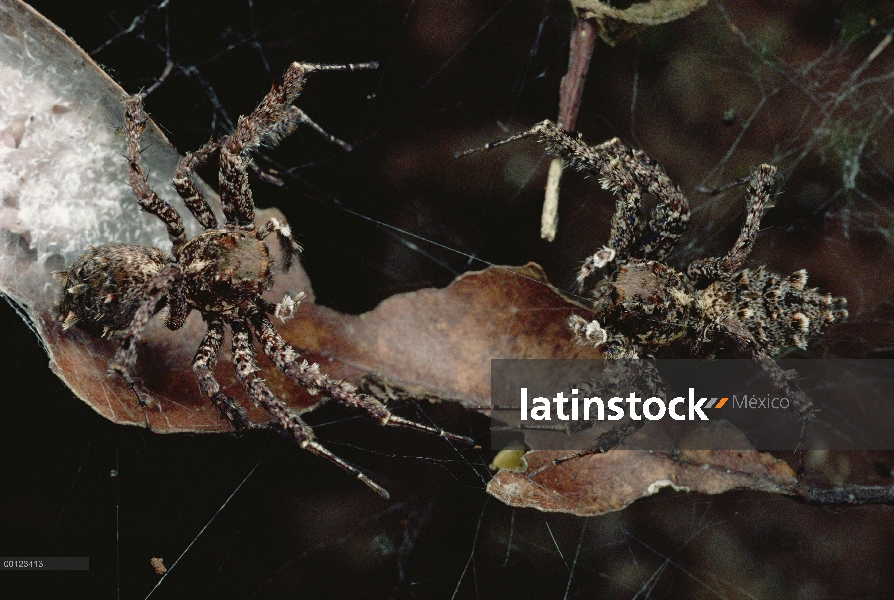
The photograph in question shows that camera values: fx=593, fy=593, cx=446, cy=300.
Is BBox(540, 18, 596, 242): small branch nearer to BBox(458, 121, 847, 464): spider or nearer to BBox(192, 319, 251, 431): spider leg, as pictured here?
BBox(458, 121, 847, 464): spider

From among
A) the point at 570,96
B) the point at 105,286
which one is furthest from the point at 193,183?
the point at 570,96

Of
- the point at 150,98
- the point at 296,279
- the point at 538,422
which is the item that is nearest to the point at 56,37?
the point at 150,98

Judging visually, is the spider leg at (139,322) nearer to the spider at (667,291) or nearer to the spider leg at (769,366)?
the spider at (667,291)

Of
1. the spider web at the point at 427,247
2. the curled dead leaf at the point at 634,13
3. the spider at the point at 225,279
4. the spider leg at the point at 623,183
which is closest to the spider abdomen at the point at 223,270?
the spider at the point at 225,279

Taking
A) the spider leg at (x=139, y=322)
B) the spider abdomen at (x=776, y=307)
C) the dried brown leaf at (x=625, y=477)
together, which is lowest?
the dried brown leaf at (x=625, y=477)

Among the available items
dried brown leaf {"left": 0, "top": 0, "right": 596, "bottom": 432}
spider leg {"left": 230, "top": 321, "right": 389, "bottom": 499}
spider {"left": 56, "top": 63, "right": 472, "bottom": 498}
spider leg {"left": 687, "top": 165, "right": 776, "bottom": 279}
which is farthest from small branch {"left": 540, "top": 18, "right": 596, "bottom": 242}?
spider leg {"left": 230, "top": 321, "right": 389, "bottom": 499}

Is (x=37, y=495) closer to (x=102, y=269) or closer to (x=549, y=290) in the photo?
(x=102, y=269)

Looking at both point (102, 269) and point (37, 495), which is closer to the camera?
point (102, 269)
